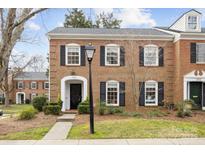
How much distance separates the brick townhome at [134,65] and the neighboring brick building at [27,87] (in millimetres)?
37433

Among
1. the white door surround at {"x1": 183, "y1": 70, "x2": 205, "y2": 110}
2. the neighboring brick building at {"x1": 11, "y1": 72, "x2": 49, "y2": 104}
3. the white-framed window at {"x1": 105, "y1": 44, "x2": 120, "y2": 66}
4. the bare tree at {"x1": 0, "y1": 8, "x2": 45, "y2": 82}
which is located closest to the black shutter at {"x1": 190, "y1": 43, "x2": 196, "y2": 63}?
the white door surround at {"x1": 183, "y1": 70, "x2": 205, "y2": 110}

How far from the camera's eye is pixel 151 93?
2298 cm

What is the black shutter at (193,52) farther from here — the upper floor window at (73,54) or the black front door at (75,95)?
the black front door at (75,95)

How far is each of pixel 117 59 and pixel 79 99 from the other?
4.05 meters

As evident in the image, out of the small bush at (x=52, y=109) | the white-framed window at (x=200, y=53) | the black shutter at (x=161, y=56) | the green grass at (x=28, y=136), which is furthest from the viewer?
the black shutter at (x=161, y=56)

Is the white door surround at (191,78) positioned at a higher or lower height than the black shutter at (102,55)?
lower

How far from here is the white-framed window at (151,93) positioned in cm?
2292

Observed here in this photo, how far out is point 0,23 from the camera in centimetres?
1280

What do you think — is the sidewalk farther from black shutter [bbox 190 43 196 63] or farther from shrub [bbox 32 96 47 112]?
black shutter [bbox 190 43 196 63]

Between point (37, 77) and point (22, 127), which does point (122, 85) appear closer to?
point (22, 127)

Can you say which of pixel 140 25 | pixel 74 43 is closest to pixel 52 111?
pixel 74 43

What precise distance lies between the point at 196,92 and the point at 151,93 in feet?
10.2

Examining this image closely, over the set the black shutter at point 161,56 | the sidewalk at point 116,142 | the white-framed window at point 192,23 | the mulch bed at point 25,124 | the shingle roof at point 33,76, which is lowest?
the mulch bed at point 25,124

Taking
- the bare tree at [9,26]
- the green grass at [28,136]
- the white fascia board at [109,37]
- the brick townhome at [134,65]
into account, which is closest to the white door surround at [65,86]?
the brick townhome at [134,65]
